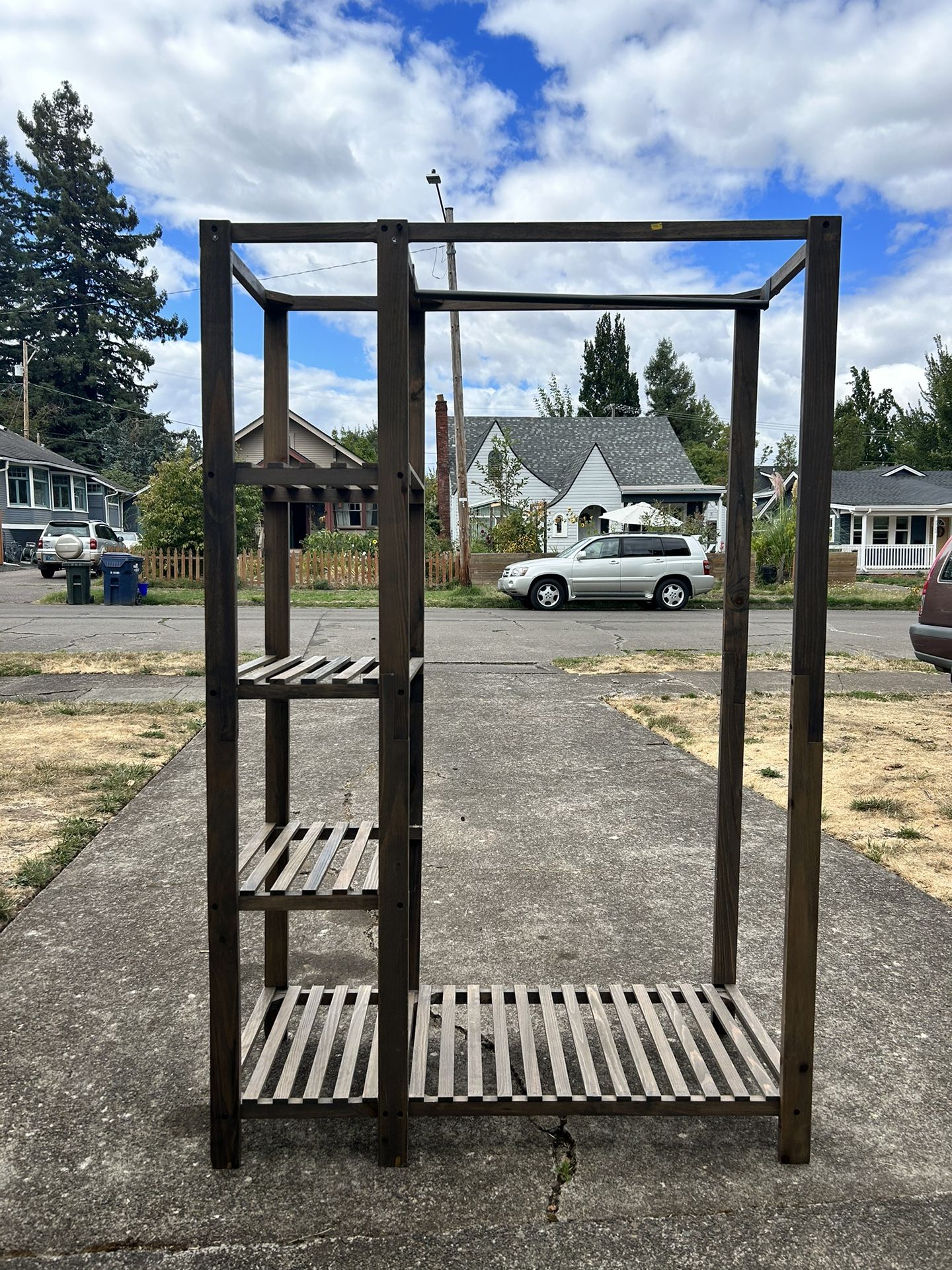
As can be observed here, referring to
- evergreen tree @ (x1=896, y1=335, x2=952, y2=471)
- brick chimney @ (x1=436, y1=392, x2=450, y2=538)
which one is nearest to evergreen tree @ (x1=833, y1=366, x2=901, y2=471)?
evergreen tree @ (x1=896, y1=335, x2=952, y2=471)

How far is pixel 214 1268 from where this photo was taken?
1.95 metres

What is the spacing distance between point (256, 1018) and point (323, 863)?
551mm

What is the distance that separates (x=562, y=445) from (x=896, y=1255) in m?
40.4

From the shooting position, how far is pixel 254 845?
276 cm

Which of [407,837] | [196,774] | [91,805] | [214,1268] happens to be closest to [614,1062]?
[407,837]

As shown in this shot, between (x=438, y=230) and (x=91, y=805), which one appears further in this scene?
(x=91, y=805)

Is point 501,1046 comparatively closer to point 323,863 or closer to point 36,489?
point 323,863

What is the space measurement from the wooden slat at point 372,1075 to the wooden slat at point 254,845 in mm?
545

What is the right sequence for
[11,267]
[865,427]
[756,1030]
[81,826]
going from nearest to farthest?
[756,1030], [81,826], [11,267], [865,427]

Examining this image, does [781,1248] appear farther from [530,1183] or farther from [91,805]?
[91,805]

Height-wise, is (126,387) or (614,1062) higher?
(126,387)

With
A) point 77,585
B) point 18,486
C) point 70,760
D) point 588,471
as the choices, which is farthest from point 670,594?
point 18,486

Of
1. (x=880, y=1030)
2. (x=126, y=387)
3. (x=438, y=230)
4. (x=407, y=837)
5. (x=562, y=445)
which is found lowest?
(x=880, y=1030)

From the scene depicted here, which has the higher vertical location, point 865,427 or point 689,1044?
point 865,427
